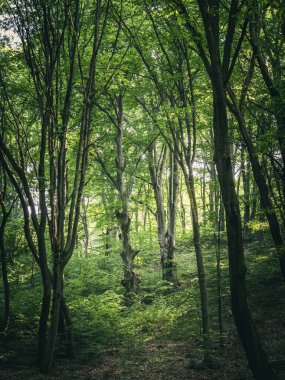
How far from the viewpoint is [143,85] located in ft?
35.9

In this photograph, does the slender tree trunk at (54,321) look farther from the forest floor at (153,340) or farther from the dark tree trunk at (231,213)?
the dark tree trunk at (231,213)

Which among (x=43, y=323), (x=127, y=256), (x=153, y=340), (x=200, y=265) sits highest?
(x=127, y=256)

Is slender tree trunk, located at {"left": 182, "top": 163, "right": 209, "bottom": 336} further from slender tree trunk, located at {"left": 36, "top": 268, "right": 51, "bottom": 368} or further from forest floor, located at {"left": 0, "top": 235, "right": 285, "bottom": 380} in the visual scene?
slender tree trunk, located at {"left": 36, "top": 268, "right": 51, "bottom": 368}

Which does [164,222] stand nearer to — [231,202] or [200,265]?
[200,265]

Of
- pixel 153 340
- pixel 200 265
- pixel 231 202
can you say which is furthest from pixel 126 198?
pixel 231 202

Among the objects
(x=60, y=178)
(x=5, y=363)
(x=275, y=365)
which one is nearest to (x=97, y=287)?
(x=5, y=363)

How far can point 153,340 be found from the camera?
27.7 feet

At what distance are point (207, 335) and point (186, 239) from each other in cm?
1303

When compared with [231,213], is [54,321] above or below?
below

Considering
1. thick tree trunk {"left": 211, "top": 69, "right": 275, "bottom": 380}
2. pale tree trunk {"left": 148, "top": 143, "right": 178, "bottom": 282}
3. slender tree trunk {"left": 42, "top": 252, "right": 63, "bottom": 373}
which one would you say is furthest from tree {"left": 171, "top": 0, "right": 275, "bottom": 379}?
pale tree trunk {"left": 148, "top": 143, "right": 178, "bottom": 282}

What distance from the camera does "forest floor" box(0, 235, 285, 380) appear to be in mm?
5965

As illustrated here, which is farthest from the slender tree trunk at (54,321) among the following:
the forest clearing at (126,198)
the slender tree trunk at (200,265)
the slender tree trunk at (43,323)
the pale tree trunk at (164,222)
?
the pale tree trunk at (164,222)

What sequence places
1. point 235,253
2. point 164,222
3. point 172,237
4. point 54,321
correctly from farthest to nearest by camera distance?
point 164,222 → point 172,237 → point 54,321 → point 235,253

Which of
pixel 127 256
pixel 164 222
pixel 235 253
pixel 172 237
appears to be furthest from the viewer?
pixel 164 222
